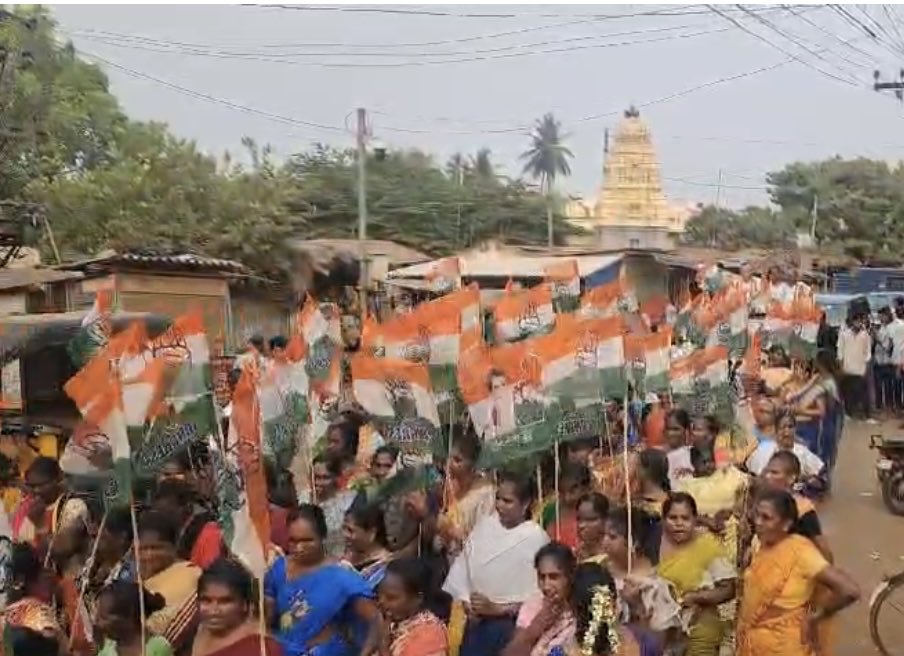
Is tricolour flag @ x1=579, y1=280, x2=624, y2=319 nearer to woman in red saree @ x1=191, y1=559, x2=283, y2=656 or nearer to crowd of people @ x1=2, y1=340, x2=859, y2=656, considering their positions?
crowd of people @ x1=2, y1=340, x2=859, y2=656

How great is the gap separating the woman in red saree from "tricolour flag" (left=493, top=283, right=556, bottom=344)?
17.7 feet

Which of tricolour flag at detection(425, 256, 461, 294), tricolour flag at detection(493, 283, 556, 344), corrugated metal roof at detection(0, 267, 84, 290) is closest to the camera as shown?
tricolour flag at detection(493, 283, 556, 344)

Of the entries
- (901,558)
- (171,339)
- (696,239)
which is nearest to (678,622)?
→ (171,339)

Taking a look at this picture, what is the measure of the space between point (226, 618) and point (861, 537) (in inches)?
268

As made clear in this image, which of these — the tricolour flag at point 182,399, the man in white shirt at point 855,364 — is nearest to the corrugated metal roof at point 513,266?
the man in white shirt at point 855,364

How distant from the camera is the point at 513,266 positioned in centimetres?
2172

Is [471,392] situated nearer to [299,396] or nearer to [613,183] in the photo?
[299,396]

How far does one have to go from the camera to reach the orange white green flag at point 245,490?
396 centimetres

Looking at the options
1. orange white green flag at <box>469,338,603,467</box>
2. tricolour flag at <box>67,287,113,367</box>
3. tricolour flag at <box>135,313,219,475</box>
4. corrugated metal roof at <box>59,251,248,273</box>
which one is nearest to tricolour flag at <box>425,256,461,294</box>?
corrugated metal roof at <box>59,251,248,273</box>

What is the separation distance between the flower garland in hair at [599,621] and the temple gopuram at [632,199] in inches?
1853

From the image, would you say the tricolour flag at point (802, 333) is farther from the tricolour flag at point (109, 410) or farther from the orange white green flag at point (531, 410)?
the tricolour flag at point (109, 410)

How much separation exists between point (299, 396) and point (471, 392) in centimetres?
158

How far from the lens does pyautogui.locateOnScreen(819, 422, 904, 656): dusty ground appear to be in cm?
668

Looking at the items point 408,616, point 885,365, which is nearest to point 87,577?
point 408,616
